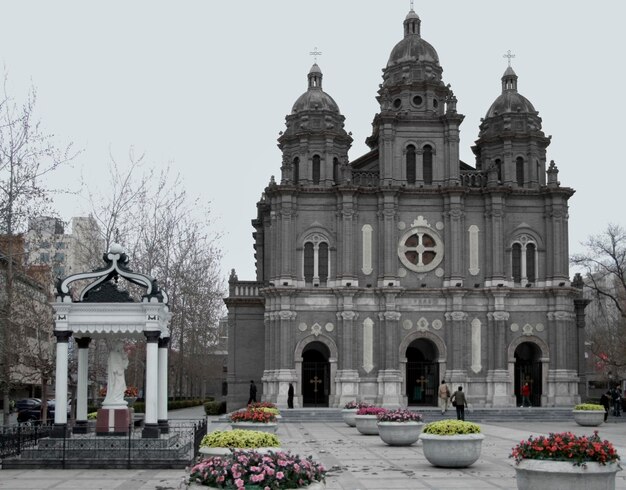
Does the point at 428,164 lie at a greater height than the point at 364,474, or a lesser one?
greater

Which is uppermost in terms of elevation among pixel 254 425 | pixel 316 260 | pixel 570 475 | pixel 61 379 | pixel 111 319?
pixel 316 260

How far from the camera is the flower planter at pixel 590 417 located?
143 ft

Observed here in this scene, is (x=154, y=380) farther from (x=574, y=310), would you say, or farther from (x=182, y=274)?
(x=574, y=310)

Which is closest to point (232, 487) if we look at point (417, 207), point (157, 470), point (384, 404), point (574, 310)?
point (157, 470)

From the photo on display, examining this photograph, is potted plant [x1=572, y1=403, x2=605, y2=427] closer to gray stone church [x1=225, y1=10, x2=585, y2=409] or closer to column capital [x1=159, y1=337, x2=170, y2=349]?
gray stone church [x1=225, y1=10, x2=585, y2=409]

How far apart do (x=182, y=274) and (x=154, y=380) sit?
26.7 metres

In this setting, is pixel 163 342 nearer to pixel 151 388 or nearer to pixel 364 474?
pixel 151 388

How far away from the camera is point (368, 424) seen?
3669cm

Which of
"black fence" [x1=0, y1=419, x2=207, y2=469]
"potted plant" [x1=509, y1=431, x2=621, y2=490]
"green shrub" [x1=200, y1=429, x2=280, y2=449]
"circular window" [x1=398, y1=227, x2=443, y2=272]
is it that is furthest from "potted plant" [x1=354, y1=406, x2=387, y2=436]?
"circular window" [x1=398, y1=227, x2=443, y2=272]

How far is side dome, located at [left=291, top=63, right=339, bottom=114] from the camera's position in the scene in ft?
206

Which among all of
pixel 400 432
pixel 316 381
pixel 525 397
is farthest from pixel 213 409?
pixel 400 432

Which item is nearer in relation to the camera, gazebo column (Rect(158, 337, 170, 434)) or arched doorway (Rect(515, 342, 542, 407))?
gazebo column (Rect(158, 337, 170, 434))

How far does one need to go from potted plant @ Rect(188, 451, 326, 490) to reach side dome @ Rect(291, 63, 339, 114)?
5049cm

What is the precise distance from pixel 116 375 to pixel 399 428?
8.97 meters
